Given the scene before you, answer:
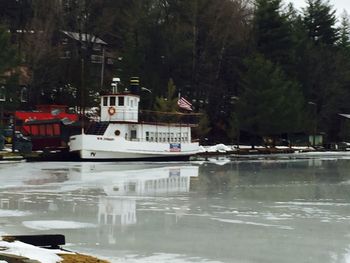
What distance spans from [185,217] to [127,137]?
2689 centimetres

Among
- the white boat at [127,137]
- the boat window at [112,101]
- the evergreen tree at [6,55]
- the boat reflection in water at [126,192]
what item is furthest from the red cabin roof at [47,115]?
the boat reflection in water at [126,192]

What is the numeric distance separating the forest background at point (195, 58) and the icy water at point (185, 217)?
1261 inches

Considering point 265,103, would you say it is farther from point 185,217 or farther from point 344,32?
point 185,217

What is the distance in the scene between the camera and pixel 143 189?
65.9 feet

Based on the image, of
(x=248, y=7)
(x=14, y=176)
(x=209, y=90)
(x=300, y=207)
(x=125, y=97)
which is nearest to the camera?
(x=300, y=207)

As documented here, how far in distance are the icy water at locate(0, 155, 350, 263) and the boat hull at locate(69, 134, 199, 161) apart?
520 inches

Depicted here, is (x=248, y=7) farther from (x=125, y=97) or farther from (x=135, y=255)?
(x=135, y=255)

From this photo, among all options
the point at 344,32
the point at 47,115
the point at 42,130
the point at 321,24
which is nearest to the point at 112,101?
the point at 42,130

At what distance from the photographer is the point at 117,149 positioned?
38094 mm

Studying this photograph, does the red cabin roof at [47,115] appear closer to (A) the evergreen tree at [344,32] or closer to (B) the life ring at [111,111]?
(B) the life ring at [111,111]

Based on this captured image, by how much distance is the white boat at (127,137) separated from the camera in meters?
37.3

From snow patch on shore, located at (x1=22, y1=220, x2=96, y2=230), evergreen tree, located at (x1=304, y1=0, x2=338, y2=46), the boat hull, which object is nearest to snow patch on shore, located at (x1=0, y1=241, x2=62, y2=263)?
snow patch on shore, located at (x1=22, y1=220, x2=96, y2=230)

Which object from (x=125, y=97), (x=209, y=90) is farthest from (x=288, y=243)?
(x=209, y=90)

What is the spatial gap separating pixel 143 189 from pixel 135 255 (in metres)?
10.9
